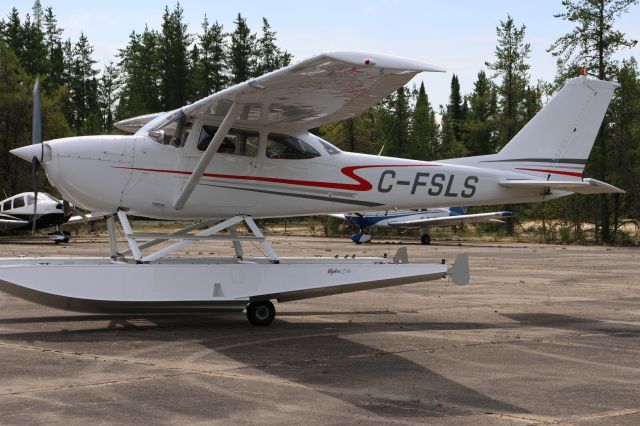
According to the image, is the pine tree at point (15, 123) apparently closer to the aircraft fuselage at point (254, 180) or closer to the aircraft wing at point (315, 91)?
the aircraft fuselage at point (254, 180)

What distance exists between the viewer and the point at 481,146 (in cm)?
6850

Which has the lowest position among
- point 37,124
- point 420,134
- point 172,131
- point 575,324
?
point 575,324

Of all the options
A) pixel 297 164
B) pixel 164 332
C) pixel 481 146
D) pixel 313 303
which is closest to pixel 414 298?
pixel 313 303

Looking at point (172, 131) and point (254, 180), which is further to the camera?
point (254, 180)

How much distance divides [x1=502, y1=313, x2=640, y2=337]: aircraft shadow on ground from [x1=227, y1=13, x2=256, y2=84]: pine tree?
6571cm

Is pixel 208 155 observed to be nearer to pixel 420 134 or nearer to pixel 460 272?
pixel 460 272

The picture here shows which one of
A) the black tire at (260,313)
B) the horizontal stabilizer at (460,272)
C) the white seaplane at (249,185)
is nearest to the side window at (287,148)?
the white seaplane at (249,185)

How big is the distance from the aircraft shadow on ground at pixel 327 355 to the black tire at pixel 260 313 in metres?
0.14

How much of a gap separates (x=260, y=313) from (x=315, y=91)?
2.88m

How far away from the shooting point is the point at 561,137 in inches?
486

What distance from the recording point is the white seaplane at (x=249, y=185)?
9055mm

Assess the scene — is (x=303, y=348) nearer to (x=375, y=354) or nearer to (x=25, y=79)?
(x=375, y=354)

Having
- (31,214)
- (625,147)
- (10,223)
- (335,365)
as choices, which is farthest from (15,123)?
(335,365)

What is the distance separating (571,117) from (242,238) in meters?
5.69
